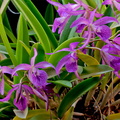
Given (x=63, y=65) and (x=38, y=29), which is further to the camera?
(x=38, y=29)

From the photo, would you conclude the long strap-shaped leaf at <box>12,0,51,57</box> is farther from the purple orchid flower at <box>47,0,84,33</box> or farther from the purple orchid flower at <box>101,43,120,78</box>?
the purple orchid flower at <box>101,43,120,78</box>

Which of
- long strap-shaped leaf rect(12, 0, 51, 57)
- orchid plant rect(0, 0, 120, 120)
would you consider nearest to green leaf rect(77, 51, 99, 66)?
orchid plant rect(0, 0, 120, 120)

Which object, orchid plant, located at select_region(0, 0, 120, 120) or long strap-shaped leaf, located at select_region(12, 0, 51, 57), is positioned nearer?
orchid plant, located at select_region(0, 0, 120, 120)

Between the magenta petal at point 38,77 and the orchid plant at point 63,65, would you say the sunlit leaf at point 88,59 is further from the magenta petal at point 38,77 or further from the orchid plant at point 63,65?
the magenta petal at point 38,77

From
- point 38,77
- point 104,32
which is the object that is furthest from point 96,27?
point 38,77

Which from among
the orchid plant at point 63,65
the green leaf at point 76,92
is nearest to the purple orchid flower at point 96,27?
the orchid plant at point 63,65

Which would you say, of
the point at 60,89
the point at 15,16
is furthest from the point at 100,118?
the point at 15,16

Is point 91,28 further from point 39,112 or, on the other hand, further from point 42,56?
point 39,112

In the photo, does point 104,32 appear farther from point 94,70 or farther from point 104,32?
point 94,70

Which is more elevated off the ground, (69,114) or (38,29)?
(38,29)
